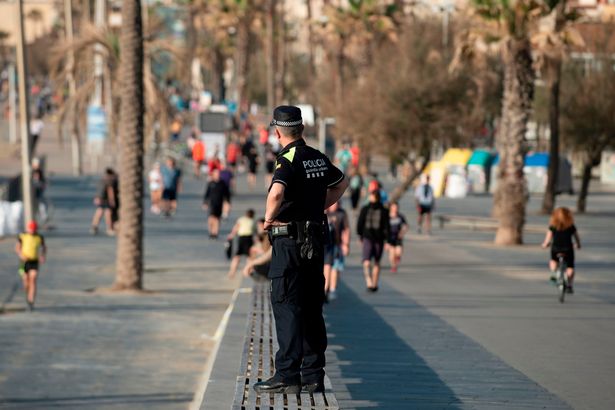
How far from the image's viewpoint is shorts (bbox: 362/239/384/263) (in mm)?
20750

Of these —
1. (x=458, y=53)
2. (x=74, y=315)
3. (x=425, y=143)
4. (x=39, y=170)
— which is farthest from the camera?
(x=425, y=143)

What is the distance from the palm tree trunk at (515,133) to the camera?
32.1 metres

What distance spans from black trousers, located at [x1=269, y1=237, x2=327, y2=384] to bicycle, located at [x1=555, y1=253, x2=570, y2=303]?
39.9 feet

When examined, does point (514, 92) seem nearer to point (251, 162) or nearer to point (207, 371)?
point (251, 162)

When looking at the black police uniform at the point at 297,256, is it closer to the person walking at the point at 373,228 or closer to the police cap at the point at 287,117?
the police cap at the point at 287,117

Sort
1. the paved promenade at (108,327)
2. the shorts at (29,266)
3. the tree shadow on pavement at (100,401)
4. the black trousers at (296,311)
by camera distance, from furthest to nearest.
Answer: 1. the shorts at (29,266)
2. the paved promenade at (108,327)
3. the tree shadow on pavement at (100,401)
4. the black trousers at (296,311)

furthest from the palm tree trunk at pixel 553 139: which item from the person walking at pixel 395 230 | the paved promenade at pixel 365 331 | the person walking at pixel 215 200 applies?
the person walking at pixel 395 230

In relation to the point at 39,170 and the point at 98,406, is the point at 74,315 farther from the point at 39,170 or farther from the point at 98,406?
the point at 39,170

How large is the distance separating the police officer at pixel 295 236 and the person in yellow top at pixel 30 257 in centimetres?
1415

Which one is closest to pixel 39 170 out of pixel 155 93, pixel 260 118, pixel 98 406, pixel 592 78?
pixel 155 93

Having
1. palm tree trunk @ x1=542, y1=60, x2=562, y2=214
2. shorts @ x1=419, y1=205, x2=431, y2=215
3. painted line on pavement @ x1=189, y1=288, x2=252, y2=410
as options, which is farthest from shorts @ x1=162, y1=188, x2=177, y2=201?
painted line on pavement @ x1=189, y1=288, x2=252, y2=410

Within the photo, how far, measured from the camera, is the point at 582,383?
Result: 11.9 m

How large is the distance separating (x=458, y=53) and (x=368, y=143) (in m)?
9.33

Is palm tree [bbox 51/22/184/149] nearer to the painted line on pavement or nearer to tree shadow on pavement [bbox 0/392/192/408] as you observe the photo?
the painted line on pavement
